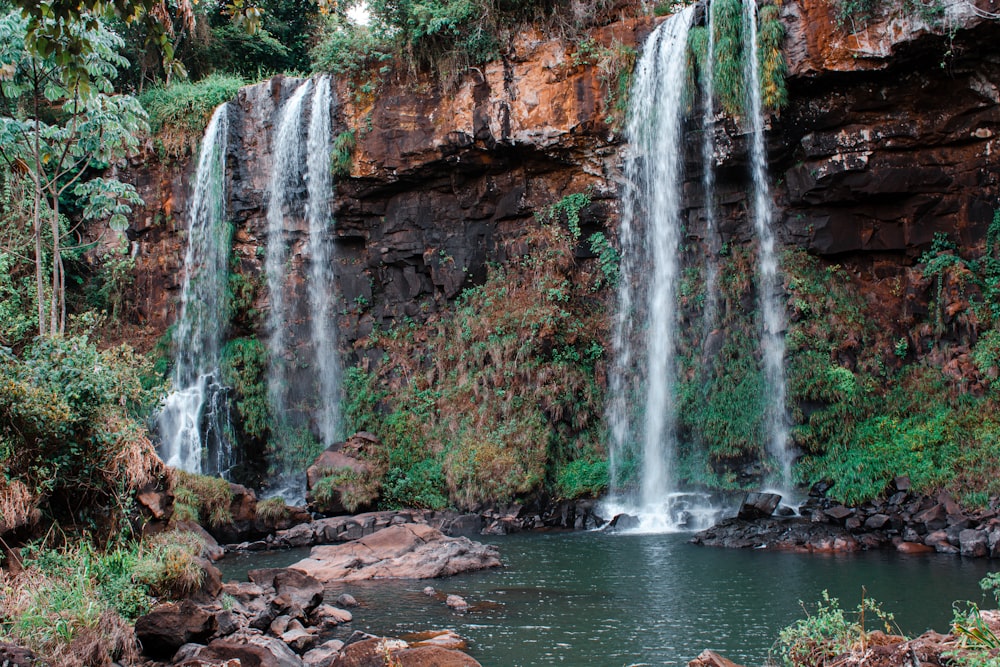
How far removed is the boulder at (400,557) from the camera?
11375mm

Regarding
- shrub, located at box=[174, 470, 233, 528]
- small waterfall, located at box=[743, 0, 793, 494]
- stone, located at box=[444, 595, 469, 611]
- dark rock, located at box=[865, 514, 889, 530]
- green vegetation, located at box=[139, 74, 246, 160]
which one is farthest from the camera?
green vegetation, located at box=[139, 74, 246, 160]

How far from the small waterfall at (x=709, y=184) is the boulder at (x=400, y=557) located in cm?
806

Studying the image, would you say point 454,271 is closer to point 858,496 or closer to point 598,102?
point 598,102

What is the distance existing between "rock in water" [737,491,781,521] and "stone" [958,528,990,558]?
286 centimetres

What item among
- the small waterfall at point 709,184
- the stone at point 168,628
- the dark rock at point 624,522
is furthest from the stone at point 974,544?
the stone at point 168,628

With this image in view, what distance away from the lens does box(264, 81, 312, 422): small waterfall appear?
67.8 ft

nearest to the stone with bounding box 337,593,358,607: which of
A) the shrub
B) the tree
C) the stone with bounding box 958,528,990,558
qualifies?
the tree

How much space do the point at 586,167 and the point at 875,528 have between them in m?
9.98

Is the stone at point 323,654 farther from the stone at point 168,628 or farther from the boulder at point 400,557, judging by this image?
the boulder at point 400,557

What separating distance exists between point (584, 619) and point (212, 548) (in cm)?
712

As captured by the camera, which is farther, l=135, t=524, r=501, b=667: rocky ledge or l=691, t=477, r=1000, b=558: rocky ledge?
l=691, t=477, r=1000, b=558: rocky ledge

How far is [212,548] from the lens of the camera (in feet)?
43.1

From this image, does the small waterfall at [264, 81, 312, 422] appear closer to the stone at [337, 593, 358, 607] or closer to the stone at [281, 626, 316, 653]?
the stone at [337, 593, 358, 607]

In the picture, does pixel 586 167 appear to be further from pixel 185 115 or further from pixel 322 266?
pixel 185 115
